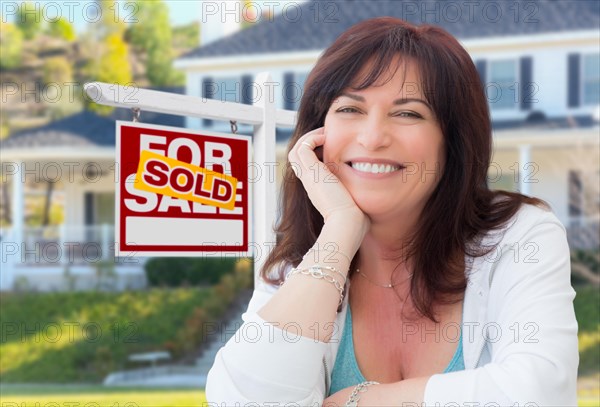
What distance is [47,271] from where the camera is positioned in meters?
15.2

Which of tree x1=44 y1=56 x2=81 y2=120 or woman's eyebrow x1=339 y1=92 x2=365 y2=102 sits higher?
tree x1=44 y1=56 x2=81 y2=120

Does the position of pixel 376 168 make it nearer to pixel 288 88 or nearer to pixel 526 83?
pixel 526 83

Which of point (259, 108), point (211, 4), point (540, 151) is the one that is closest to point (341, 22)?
point (211, 4)

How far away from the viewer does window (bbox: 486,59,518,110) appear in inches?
540

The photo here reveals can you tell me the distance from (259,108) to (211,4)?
53.3 feet

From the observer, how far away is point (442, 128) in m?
1.35

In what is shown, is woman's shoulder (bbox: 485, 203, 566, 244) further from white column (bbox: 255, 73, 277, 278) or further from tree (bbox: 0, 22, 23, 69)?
tree (bbox: 0, 22, 23, 69)

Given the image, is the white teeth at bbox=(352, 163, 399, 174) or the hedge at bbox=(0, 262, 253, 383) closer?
the white teeth at bbox=(352, 163, 399, 174)

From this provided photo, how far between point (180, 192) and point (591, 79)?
1271 cm

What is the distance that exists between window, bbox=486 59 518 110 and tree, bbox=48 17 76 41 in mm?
13791

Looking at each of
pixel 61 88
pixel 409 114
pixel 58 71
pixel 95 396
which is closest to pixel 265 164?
pixel 409 114

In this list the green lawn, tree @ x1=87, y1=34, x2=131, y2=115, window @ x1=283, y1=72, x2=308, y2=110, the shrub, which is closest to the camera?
the green lawn

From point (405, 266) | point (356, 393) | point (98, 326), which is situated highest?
point (405, 266)

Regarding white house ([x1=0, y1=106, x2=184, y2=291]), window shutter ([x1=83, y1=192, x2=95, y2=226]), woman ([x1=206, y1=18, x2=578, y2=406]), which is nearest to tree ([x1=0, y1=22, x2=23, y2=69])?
white house ([x1=0, y1=106, x2=184, y2=291])
